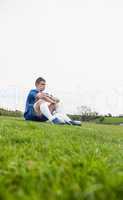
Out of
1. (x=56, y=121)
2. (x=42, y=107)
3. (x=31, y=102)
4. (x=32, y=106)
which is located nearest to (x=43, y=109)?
(x=42, y=107)

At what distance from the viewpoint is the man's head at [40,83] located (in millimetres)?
13503

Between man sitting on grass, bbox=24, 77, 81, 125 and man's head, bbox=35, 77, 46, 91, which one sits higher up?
man's head, bbox=35, 77, 46, 91

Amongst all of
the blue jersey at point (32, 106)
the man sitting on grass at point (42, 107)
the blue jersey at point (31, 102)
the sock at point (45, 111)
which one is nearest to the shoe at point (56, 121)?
the man sitting on grass at point (42, 107)

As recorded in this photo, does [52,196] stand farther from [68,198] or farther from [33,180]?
[33,180]

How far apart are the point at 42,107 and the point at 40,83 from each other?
0.88 m

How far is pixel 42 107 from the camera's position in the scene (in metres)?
13.2

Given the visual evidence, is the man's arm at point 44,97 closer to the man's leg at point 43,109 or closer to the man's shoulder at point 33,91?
the man's leg at point 43,109

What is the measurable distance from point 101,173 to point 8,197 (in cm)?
86

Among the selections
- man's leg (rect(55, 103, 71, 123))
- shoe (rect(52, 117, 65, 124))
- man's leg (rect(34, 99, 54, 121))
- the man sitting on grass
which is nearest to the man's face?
the man sitting on grass

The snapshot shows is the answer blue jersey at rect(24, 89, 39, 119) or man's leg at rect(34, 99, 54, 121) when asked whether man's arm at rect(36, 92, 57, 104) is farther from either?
blue jersey at rect(24, 89, 39, 119)

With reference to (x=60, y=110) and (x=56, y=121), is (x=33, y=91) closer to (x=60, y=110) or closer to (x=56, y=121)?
(x=60, y=110)

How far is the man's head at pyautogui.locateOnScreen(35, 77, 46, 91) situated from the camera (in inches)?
532

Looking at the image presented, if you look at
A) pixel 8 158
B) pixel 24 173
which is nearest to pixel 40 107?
pixel 8 158

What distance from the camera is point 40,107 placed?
43.6ft
